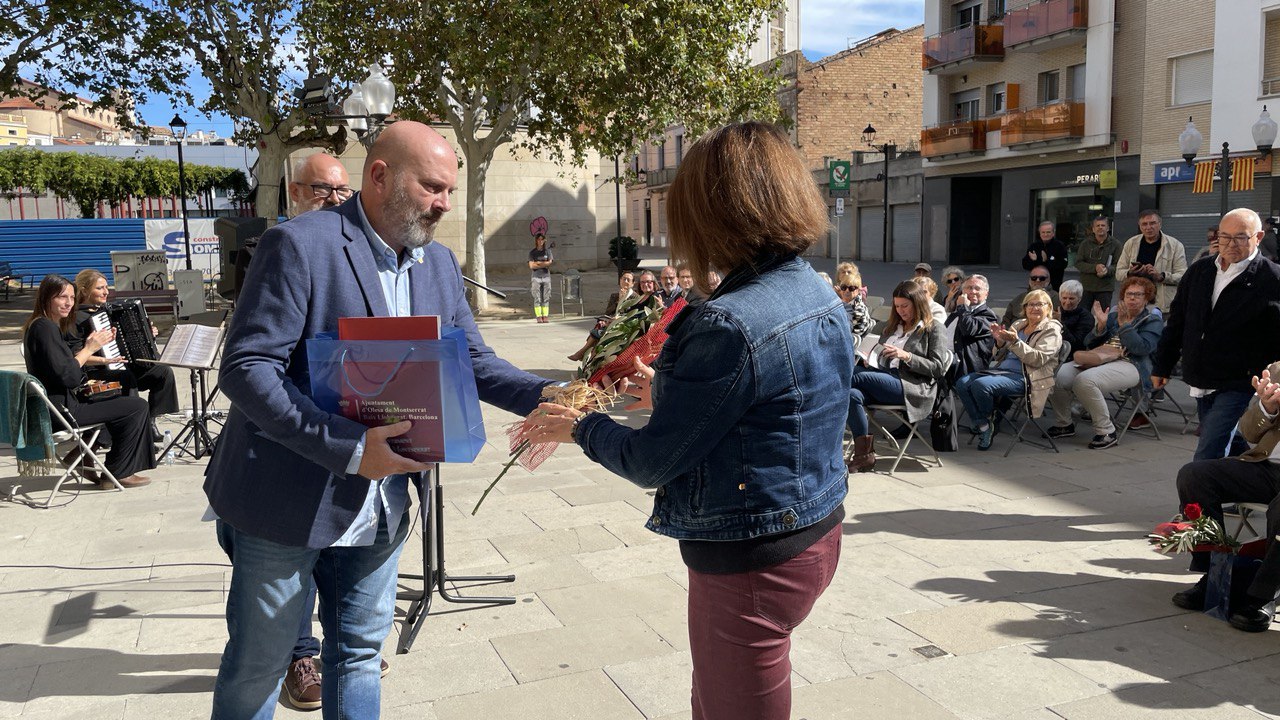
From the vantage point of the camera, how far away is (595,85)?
753 inches

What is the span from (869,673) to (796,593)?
1838 millimetres

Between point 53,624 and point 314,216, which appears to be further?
point 53,624

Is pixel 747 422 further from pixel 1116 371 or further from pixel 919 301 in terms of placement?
pixel 1116 371

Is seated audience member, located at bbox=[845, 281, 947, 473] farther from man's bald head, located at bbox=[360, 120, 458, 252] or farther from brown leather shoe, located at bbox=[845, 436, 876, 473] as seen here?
man's bald head, located at bbox=[360, 120, 458, 252]

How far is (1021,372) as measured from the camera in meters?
8.13

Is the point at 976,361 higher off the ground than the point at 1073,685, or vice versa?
the point at 976,361

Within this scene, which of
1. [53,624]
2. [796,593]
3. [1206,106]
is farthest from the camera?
[1206,106]

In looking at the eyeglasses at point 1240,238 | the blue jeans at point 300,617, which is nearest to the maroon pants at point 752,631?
the blue jeans at point 300,617

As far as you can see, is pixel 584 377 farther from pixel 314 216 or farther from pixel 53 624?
pixel 53 624

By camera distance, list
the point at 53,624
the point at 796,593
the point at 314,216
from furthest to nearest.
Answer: the point at 53,624, the point at 314,216, the point at 796,593

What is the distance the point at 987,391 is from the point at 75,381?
22.4 feet

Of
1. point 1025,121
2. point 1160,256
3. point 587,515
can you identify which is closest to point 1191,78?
point 1025,121

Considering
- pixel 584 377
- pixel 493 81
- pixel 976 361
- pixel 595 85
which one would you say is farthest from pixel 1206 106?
pixel 584 377

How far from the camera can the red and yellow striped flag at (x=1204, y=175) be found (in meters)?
24.1
